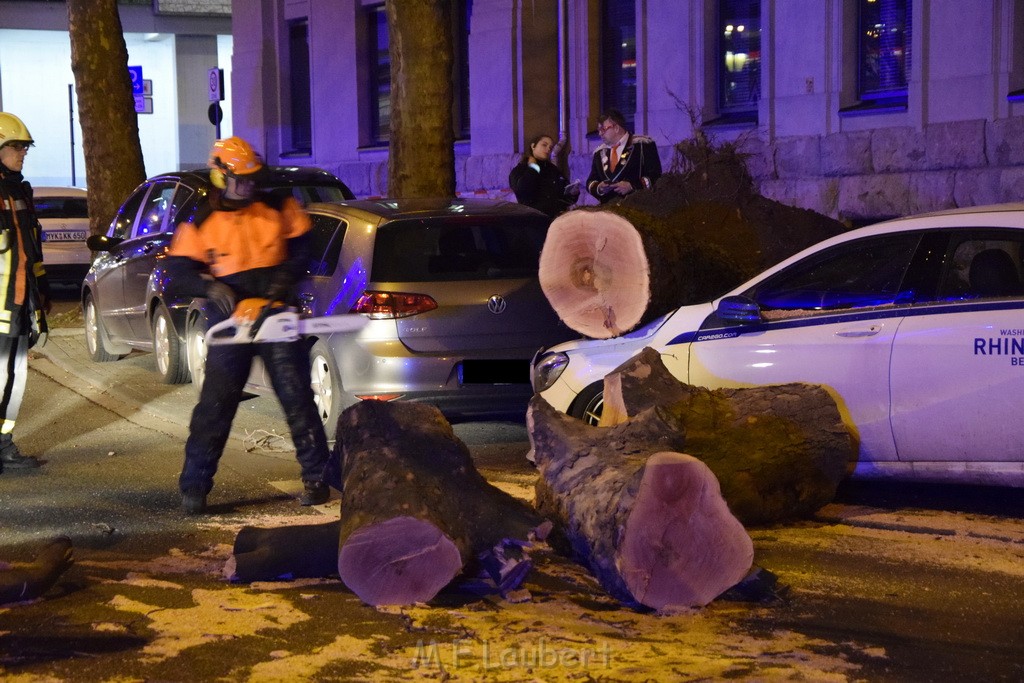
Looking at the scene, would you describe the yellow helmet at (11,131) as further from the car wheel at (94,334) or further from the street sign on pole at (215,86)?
the street sign on pole at (215,86)

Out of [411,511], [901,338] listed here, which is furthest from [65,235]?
[411,511]

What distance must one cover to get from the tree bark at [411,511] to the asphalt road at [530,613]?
0.49 ft

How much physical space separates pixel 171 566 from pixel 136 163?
41.6 feet

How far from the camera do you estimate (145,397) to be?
1122 centimetres

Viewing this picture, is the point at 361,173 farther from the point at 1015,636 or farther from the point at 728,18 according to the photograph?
the point at 1015,636

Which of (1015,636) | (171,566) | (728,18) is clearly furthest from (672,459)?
(728,18)

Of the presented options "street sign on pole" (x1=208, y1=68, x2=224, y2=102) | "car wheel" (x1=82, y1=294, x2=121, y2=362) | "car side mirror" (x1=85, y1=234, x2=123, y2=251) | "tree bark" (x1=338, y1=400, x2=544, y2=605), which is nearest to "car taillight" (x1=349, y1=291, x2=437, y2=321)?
"tree bark" (x1=338, y1=400, x2=544, y2=605)

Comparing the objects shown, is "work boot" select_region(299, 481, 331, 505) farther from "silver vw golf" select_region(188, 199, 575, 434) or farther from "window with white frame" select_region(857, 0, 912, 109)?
"window with white frame" select_region(857, 0, 912, 109)

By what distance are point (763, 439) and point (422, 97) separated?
7593 mm

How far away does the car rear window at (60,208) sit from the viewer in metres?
20.9

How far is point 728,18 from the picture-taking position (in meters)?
16.9

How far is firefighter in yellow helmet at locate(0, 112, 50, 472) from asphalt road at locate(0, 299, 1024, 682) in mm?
987

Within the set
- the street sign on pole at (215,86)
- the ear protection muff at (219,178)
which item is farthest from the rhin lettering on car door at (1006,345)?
the street sign on pole at (215,86)

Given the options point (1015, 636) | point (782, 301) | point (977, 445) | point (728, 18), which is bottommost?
point (1015, 636)
